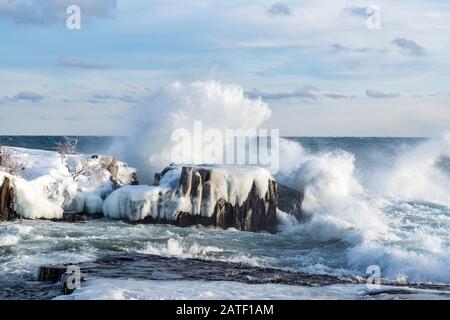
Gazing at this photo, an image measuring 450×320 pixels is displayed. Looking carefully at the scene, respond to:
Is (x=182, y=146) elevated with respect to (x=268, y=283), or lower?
elevated

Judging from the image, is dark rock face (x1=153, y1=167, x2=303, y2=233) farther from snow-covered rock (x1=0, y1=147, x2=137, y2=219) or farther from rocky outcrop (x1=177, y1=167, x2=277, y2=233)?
snow-covered rock (x1=0, y1=147, x2=137, y2=219)

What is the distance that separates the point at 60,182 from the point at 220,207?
7.18 m

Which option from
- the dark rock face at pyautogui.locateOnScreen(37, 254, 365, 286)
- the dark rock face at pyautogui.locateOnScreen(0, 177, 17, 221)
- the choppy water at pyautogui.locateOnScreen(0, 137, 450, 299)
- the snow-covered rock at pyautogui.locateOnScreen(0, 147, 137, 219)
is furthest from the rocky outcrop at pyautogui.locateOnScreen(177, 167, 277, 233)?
the dark rock face at pyautogui.locateOnScreen(37, 254, 365, 286)

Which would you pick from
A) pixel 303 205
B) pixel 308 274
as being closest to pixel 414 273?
pixel 308 274

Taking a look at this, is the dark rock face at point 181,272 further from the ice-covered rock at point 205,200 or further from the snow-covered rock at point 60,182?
the snow-covered rock at point 60,182

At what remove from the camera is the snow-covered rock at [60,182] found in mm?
29625

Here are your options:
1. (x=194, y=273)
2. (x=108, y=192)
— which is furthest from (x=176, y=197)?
(x=194, y=273)

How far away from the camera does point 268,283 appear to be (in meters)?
18.4

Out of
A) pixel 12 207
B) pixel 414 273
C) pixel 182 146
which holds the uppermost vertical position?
pixel 182 146

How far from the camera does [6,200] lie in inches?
1133

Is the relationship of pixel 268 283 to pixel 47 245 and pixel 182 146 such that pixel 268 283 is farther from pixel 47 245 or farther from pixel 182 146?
pixel 182 146

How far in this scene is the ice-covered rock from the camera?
1216 inches

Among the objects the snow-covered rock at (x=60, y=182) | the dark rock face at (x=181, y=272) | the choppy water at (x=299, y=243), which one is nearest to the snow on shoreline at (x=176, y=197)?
the choppy water at (x=299, y=243)
